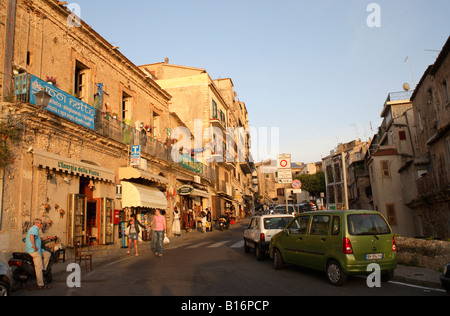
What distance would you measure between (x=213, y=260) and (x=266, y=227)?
2.16 m

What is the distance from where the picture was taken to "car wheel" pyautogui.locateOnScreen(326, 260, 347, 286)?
7.32 m

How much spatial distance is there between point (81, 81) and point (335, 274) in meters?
15.5

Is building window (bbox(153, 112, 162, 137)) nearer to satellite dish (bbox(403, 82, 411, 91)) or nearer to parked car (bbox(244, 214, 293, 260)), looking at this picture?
parked car (bbox(244, 214, 293, 260))

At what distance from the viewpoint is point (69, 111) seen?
1452 centimetres

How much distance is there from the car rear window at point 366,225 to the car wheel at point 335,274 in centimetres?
80

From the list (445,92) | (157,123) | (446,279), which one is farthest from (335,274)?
(157,123)

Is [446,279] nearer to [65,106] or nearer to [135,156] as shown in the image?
[65,106]

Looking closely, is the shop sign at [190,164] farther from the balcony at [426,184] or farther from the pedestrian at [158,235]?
the balcony at [426,184]

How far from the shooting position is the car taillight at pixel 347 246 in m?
7.29

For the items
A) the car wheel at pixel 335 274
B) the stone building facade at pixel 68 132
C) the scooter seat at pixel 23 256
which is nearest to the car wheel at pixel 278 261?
the car wheel at pixel 335 274
